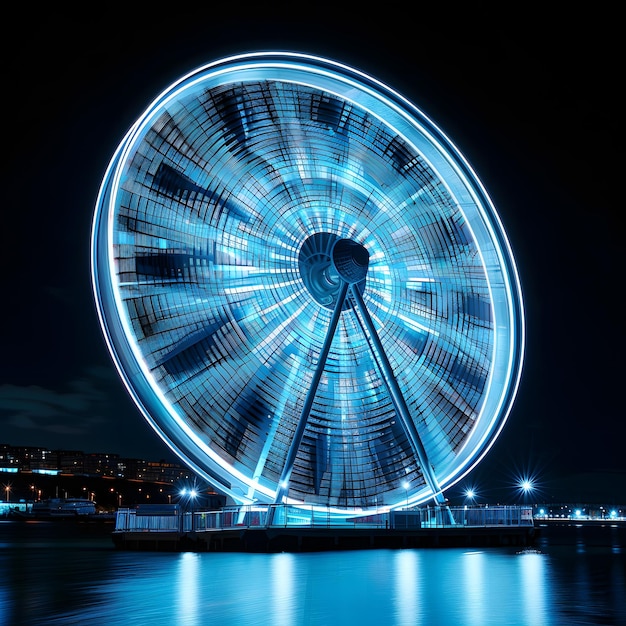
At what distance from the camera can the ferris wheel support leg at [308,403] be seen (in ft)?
78.9

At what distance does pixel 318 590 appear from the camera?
15.9m

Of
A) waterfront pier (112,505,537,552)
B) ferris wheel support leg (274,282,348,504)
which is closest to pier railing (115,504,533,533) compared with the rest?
waterfront pier (112,505,537,552)

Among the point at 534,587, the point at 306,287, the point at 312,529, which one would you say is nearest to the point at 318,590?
the point at 534,587

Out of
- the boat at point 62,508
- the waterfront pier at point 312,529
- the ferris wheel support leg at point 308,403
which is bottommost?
the waterfront pier at point 312,529

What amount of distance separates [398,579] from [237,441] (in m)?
7.59

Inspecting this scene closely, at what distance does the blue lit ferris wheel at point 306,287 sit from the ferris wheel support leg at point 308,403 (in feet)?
0.19

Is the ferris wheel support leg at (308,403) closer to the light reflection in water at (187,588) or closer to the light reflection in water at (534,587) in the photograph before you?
the light reflection in water at (187,588)

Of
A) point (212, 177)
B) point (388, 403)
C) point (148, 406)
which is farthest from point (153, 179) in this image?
point (388, 403)

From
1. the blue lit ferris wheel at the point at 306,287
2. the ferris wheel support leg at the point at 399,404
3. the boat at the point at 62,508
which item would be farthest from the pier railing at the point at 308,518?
the boat at the point at 62,508

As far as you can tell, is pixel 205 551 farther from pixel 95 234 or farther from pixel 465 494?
pixel 95 234

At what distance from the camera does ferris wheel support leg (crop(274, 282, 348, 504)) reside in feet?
78.9

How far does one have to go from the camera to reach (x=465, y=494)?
3080cm

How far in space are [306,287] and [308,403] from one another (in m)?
3.76

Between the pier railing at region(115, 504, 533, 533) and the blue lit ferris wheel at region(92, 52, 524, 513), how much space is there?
704mm
